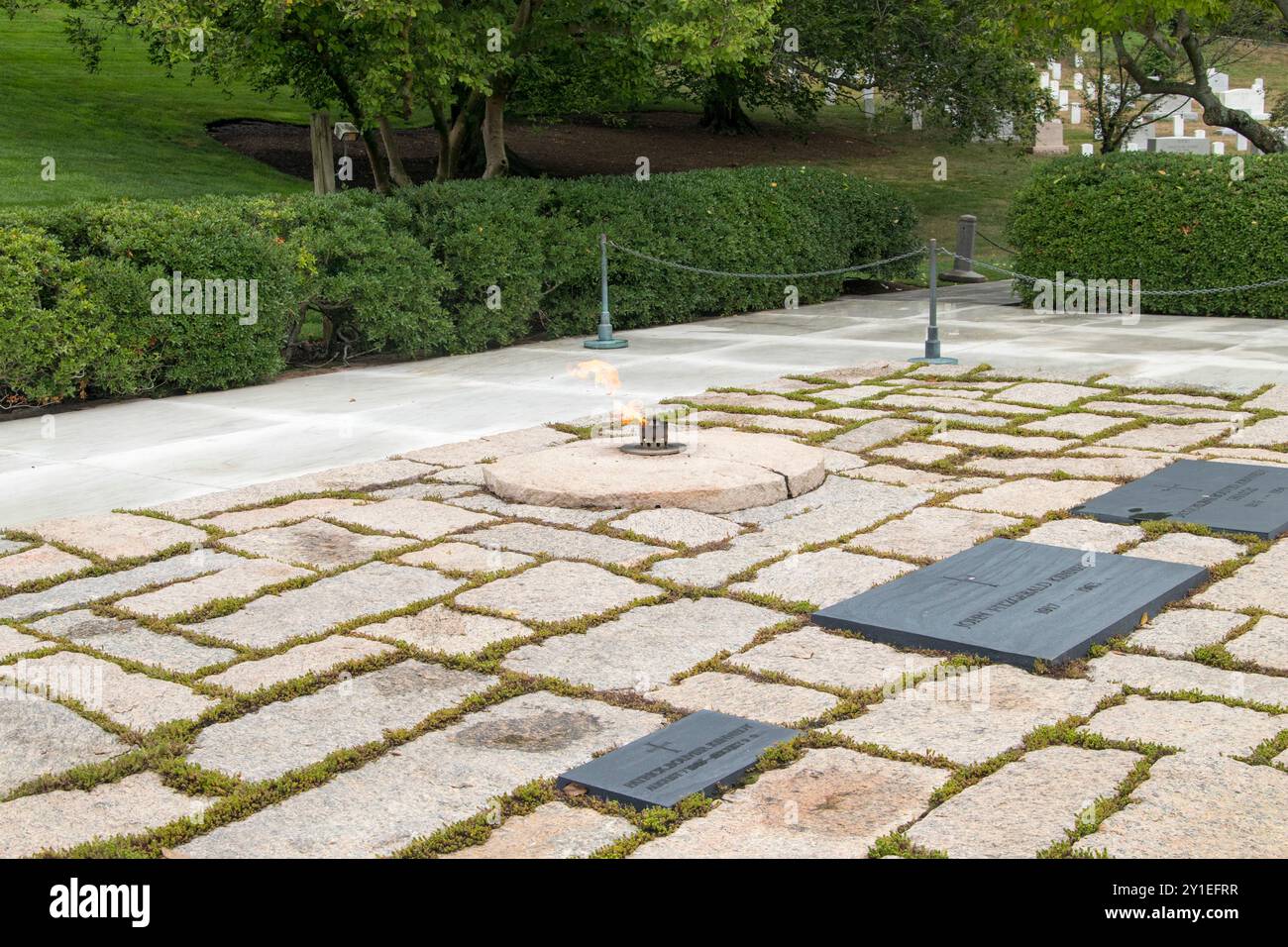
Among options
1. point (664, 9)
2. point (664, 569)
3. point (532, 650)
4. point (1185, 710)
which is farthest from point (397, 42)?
point (1185, 710)

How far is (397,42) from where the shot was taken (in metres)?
12.2

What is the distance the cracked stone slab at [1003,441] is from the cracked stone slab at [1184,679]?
11.9ft

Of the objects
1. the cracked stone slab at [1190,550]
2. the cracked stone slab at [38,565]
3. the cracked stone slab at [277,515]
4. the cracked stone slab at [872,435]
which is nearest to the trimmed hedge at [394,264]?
the cracked stone slab at [277,515]

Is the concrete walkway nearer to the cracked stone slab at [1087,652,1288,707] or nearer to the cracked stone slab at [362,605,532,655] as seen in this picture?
the cracked stone slab at [362,605,532,655]

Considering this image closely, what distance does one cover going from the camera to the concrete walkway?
8.70 metres

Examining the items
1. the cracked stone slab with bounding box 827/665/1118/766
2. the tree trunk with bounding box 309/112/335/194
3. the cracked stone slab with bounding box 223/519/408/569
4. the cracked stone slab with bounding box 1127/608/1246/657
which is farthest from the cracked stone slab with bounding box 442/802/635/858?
the tree trunk with bounding box 309/112/335/194

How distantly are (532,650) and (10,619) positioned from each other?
2275 mm

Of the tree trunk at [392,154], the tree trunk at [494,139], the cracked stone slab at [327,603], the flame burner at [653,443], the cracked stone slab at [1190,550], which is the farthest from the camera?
the tree trunk at [494,139]

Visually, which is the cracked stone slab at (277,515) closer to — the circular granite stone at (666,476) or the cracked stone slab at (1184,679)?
the circular granite stone at (666,476)

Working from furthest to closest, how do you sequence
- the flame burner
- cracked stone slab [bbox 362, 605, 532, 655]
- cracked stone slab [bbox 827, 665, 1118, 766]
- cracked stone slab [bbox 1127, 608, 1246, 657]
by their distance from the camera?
1. the flame burner
2. cracked stone slab [bbox 362, 605, 532, 655]
3. cracked stone slab [bbox 1127, 608, 1246, 657]
4. cracked stone slab [bbox 827, 665, 1118, 766]

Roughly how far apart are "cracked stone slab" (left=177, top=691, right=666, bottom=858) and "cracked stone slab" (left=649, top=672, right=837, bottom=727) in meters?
0.20

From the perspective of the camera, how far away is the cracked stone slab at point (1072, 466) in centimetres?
804
